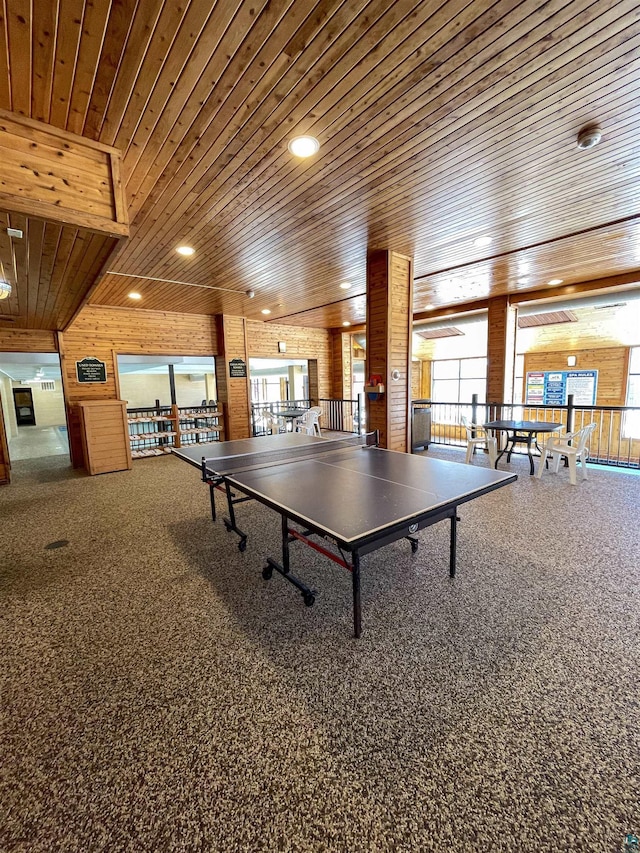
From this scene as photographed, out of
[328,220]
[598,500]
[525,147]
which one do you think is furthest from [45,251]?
[598,500]

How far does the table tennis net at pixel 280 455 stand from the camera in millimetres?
3006

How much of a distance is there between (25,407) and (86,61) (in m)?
22.9

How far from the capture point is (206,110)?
223cm

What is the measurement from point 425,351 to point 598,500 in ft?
29.2

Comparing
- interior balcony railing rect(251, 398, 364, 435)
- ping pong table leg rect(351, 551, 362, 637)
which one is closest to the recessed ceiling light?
ping pong table leg rect(351, 551, 362, 637)

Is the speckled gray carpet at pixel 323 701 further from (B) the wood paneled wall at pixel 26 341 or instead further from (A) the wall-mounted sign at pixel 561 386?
(A) the wall-mounted sign at pixel 561 386

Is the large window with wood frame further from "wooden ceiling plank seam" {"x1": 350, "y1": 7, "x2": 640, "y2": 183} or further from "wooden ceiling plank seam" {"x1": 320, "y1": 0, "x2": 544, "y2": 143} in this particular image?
"wooden ceiling plank seam" {"x1": 320, "y1": 0, "x2": 544, "y2": 143}

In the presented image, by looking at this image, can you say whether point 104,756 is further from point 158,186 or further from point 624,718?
point 158,186

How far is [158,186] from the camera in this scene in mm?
3084

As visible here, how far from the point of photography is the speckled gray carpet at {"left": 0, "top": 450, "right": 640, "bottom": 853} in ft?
3.87

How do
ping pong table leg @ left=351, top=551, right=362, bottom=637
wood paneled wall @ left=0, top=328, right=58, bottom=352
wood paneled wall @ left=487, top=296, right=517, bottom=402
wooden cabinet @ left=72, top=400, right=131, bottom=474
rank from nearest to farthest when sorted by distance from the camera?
ping pong table leg @ left=351, top=551, right=362, bottom=637, wooden cabinet @ left=72, top=400, right=131, bottom=474, wood paneled wall @ left=0, top=328, right=58, bottom=352, wood paneled wall @ left=487, top=296, right=517, bottom=402

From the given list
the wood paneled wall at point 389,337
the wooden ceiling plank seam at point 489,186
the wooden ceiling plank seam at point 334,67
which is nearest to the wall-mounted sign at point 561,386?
the wood paneled wall at point 389,337

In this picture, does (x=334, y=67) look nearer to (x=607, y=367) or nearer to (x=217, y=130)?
(x=217, y=130)

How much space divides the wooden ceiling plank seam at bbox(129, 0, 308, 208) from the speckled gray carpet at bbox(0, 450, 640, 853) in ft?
10.7
